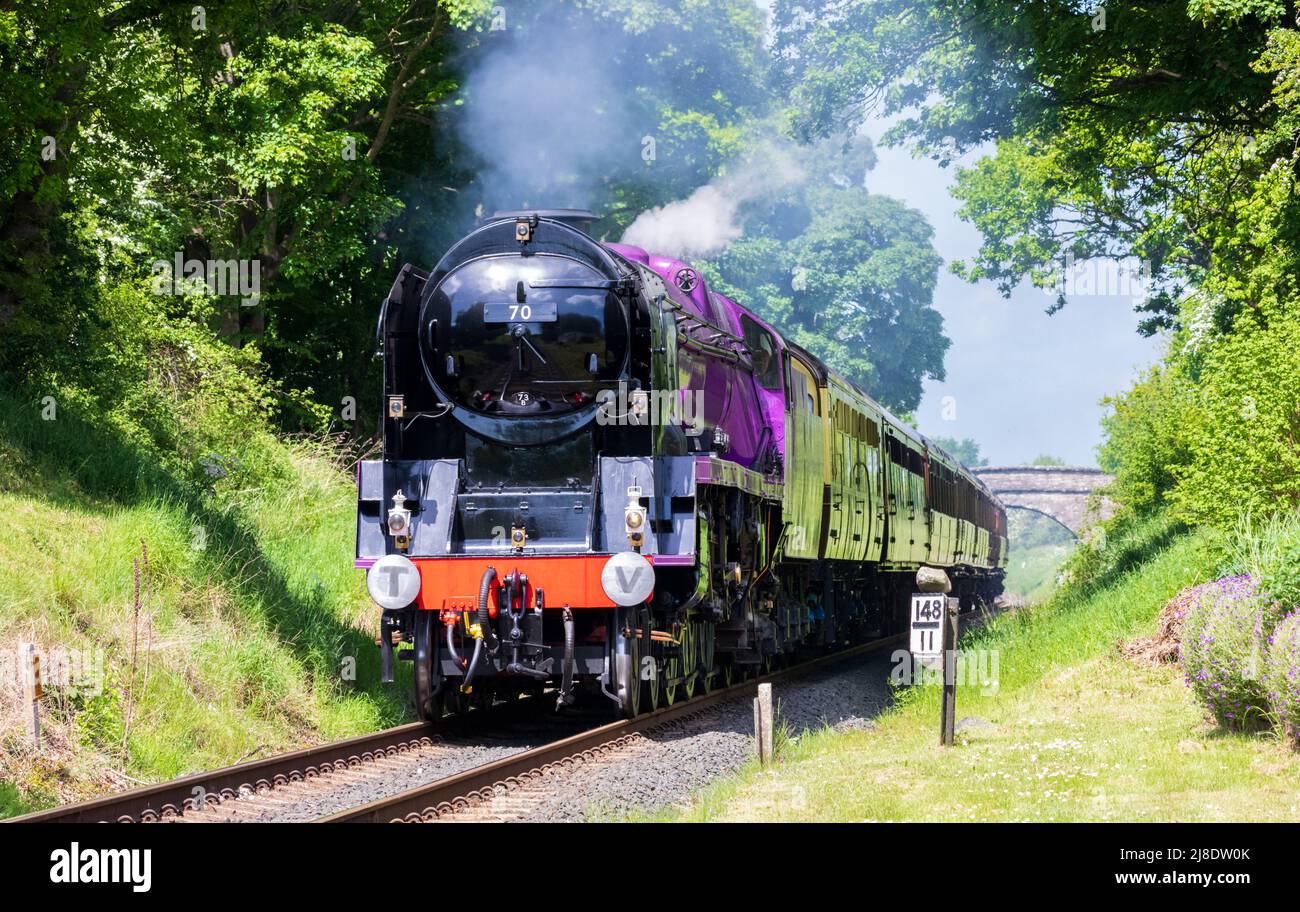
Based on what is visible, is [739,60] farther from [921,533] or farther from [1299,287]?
[1299,287]

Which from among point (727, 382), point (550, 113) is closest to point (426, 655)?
point (727, 382)

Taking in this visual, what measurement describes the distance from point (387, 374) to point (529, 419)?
1.33 m

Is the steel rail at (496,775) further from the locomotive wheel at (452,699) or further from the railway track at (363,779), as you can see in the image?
the locomotive wheel at (452,699)

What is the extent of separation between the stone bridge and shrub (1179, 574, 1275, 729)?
81879 millimetres

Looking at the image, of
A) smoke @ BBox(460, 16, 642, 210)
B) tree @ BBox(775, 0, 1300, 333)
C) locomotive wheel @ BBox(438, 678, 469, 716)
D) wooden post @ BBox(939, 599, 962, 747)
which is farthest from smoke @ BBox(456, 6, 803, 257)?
wooden post @ BBox(939, 599, 962, 747)

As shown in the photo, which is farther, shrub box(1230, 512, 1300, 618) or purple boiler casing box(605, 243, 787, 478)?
purple boiler casing box(605, 243, 787, 478)

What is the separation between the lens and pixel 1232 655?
10508 mm

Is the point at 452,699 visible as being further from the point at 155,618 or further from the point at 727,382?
the point at 727,382

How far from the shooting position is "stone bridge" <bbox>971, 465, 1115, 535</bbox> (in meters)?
91.7

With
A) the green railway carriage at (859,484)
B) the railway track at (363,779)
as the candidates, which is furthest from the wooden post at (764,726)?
the green railway carriage at (859,484)


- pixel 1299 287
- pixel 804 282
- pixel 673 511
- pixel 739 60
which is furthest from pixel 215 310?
pixel 804 282

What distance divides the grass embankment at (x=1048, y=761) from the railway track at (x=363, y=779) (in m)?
1.36

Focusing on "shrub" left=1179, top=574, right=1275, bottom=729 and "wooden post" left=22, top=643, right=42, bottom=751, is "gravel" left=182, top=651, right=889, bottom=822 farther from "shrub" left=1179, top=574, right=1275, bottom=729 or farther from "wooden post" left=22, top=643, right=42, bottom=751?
"shrub" left=1179, top=574, right=1275, bottom=729

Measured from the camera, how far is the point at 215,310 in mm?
24156
